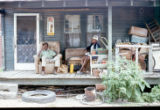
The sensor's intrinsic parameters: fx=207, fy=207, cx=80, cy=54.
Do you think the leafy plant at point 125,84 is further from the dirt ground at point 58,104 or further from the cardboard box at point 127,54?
the cardboard box at point 127,54

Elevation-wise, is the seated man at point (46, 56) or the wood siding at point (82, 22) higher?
the wood siding at point (82, 22)

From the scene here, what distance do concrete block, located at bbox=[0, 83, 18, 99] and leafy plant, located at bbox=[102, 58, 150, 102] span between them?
271 cm

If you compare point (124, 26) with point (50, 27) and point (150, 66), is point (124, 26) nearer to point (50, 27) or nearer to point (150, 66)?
point (150, 66)

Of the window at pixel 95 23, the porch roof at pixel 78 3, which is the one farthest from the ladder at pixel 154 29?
the window at pixel 95 23

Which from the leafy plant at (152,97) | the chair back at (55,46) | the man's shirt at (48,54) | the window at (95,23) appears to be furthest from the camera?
the window at (95,23)

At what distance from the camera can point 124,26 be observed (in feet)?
26.6

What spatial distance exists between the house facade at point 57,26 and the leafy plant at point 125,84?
268 cm

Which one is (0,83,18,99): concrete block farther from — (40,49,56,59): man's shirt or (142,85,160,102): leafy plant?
(142,85,160,102): leafy plant

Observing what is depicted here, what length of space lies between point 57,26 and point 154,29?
3682 millimetres

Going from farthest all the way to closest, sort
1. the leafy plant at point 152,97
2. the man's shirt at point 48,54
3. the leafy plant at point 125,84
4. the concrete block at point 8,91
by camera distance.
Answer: the man's shirt at point 48,54
the concrete block at point 8,91
the leafy plant at point 152,97
the leafy plant at point 125,84

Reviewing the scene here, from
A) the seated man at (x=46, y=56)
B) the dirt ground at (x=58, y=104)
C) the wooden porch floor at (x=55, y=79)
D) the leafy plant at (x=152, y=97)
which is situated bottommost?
the dirt ground at (x=58, y=104)

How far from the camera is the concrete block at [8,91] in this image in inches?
243

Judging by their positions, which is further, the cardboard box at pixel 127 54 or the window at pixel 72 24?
the window at pixel 72 24

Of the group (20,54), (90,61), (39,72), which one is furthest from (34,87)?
(90,61)
